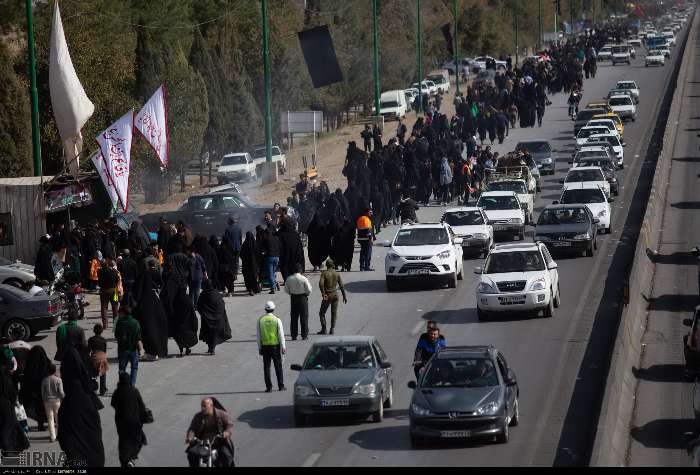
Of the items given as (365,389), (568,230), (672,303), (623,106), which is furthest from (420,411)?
(623,106)

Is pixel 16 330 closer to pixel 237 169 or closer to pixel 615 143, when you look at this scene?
pixel 237 169

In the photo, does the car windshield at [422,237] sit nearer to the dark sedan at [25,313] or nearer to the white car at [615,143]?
the dark sedan at [25,313]

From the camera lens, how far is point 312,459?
1880 centimetres

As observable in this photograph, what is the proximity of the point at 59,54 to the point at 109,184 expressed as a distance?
4610mm

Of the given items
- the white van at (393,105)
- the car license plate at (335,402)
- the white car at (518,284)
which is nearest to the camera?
the car license plate at (335,402)

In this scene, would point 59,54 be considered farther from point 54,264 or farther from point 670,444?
point 670,444

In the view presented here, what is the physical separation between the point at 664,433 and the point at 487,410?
2.57m

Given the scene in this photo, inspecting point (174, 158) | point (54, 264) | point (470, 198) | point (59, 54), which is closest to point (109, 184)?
point (54, 264)

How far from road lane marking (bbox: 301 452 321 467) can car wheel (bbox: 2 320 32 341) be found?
10.1m

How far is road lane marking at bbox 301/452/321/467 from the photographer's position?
18.5 m

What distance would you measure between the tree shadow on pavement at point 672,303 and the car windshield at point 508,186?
1249cm

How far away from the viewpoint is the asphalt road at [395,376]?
1916 centimetres

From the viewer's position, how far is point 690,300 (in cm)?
3123

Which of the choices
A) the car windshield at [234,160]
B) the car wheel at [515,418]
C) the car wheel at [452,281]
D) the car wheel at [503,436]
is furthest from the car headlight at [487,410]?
the car windshield at [234,160]
